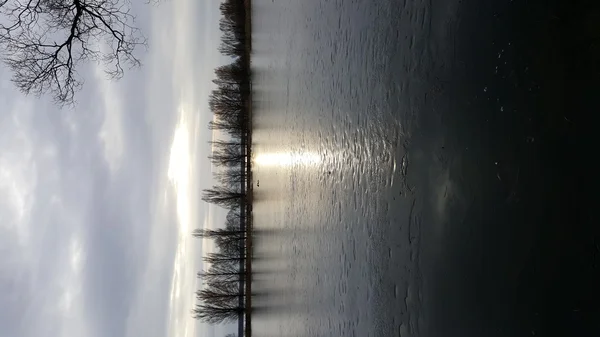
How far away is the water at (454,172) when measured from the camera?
3691 millimetres

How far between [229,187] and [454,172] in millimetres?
32278

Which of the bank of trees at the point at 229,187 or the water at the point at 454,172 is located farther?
the bank of trees at the point at 229,187

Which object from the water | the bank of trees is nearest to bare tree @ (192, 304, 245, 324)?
the bank of trees

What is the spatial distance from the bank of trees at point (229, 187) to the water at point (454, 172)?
2426cm

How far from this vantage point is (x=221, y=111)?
36.3 meters

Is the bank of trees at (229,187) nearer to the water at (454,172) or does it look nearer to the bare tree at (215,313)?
the bare tree at (215,313)

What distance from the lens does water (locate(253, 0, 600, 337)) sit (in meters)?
3.69

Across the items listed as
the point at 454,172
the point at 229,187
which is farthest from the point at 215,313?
the point at 454,172

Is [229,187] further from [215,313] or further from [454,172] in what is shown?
[454,172]

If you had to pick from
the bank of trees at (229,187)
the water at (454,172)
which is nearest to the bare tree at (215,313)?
the bank of trees at (229,187)

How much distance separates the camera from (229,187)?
120 feet

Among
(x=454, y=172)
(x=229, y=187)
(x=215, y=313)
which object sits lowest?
(x=215, y=313)

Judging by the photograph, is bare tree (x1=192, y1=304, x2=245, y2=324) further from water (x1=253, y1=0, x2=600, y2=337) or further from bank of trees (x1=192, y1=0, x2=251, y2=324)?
water (x1=253, y1=0, x2=600, y2=337)

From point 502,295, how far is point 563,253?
2.54ft
